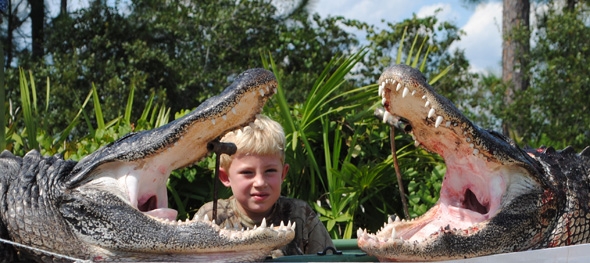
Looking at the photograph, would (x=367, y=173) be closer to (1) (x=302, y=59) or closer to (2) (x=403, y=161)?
(2) (x=403, y=161)

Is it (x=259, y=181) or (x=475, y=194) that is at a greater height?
(x=259, y=181)

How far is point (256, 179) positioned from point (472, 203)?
0.90 metres

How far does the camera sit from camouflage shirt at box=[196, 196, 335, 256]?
11.1 ft

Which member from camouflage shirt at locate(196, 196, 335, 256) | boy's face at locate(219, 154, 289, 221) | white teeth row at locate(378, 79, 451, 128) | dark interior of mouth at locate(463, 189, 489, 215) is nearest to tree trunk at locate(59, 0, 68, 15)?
camouflage shirt at locate(196, 196, 335, 256)

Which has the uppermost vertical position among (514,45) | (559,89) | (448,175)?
(514,45)

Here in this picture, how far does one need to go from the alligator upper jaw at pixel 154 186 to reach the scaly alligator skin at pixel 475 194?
40 cm

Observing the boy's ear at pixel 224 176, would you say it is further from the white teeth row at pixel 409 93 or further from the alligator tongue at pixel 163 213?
the white teeth row at pixel 409 93

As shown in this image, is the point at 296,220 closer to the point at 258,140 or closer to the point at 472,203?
the point at 258,140

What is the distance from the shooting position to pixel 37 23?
1321cm

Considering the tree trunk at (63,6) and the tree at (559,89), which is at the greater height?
the tree trunk at (63,6)

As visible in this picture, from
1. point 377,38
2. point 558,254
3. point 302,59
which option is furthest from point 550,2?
point 558,254

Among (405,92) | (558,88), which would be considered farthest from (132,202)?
(558,88)

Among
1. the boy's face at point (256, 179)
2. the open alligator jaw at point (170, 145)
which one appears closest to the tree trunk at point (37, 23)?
the boy's face at point (256, 179)

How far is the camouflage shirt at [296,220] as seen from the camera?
337 centimetres
